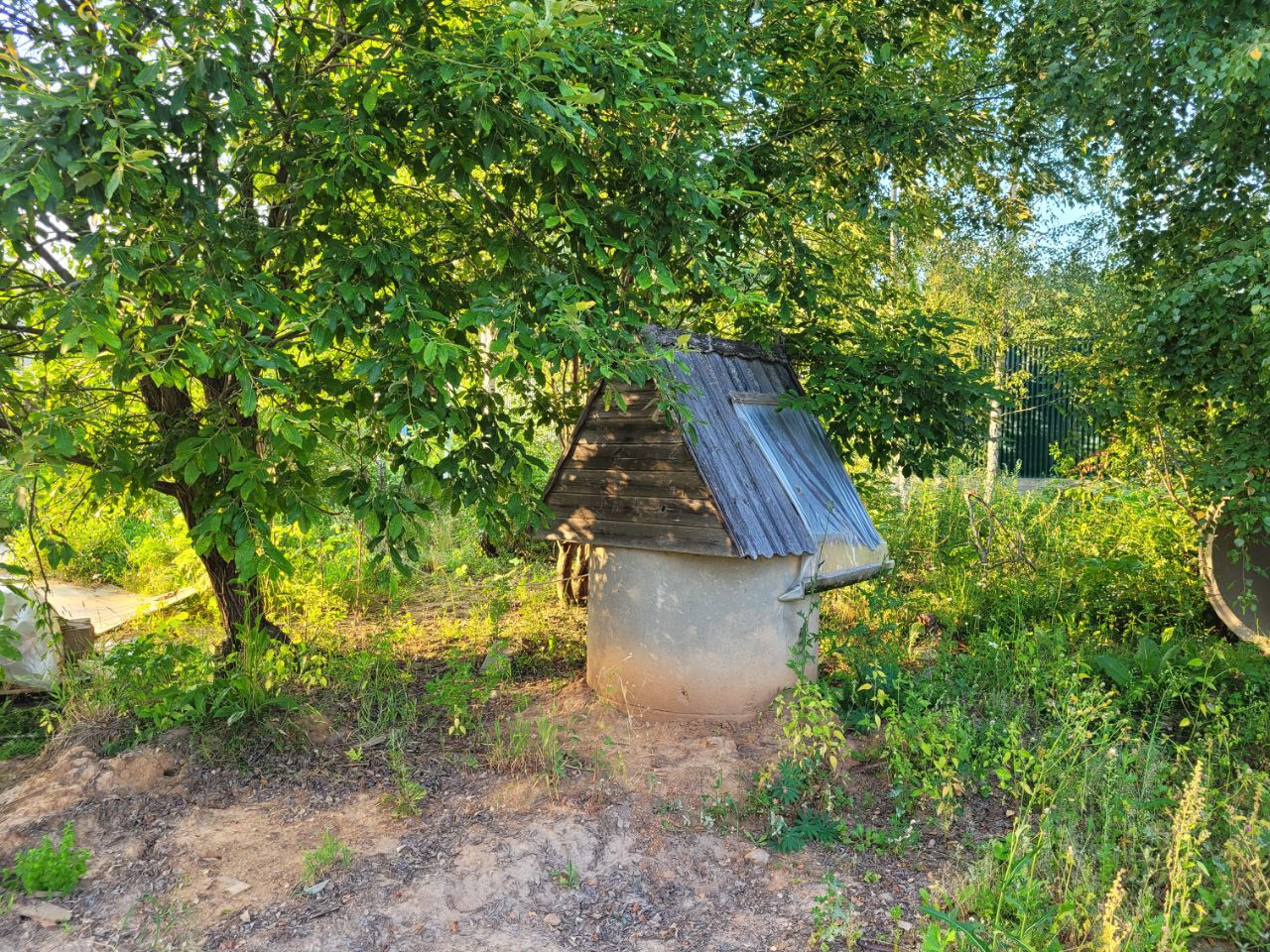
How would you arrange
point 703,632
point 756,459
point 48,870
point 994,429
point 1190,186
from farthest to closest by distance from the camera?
point 994,429, point 756,459, point 1190,186, point 703,632, point 48,870

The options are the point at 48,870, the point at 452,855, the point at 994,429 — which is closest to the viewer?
the point at 48,870

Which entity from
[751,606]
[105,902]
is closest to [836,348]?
[751,606]

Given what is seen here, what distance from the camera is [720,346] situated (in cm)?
562

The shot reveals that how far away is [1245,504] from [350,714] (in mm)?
5255

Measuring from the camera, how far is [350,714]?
209 inches

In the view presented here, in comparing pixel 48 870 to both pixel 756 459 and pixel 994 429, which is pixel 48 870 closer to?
pixel 756 459

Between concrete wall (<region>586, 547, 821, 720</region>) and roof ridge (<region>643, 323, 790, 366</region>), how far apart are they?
48.9 inches

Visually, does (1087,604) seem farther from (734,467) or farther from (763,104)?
(763,104)

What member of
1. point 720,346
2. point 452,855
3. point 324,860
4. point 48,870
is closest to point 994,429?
point 720,346

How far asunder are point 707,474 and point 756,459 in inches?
21.0

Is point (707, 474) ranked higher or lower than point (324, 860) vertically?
higher

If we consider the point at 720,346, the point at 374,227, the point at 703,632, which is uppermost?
the point at 374,227

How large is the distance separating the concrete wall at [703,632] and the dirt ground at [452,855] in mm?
200

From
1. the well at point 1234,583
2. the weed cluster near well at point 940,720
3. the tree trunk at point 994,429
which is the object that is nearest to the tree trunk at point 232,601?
the weed cluster near well at point 940,720
